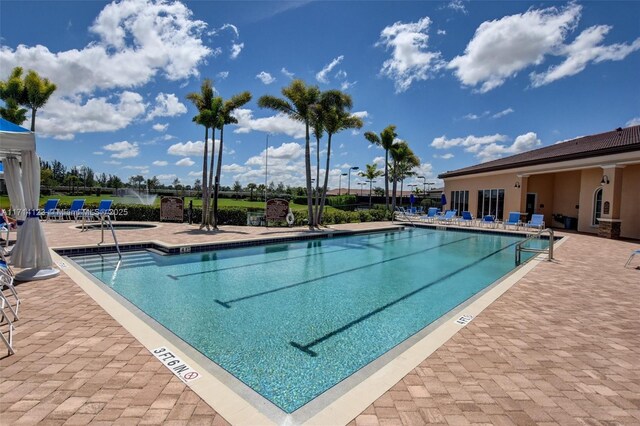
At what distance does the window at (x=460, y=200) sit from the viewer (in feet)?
82.5

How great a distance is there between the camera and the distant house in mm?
13672

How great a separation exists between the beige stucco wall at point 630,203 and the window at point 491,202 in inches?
278

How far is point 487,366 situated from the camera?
3162 millimetres

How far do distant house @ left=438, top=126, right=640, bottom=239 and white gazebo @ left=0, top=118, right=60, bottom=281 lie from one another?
18.3 m

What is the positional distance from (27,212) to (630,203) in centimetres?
2063

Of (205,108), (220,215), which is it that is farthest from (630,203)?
(205,108)

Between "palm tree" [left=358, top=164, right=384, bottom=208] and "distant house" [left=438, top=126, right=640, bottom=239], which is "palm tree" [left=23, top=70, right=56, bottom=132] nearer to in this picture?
"distant house" [left=438, top=126, right=640, bottom=239]

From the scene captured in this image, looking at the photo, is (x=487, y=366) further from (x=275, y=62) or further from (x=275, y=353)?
(x=275, y=62)

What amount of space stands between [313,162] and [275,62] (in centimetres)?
556

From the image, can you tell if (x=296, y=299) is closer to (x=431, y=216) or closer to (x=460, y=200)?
(x=431, y=216)

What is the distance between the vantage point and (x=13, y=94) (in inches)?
626

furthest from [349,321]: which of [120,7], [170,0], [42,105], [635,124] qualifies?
[635,124]

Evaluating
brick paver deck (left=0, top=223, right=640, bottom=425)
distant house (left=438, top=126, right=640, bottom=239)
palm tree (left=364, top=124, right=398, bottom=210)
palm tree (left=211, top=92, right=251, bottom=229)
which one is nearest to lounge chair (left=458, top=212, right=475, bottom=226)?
distant house (left=438, top=126, right=640, bottom=239)

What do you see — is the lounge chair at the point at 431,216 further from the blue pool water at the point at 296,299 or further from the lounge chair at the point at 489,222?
the blue pool water at the point at 296,299
